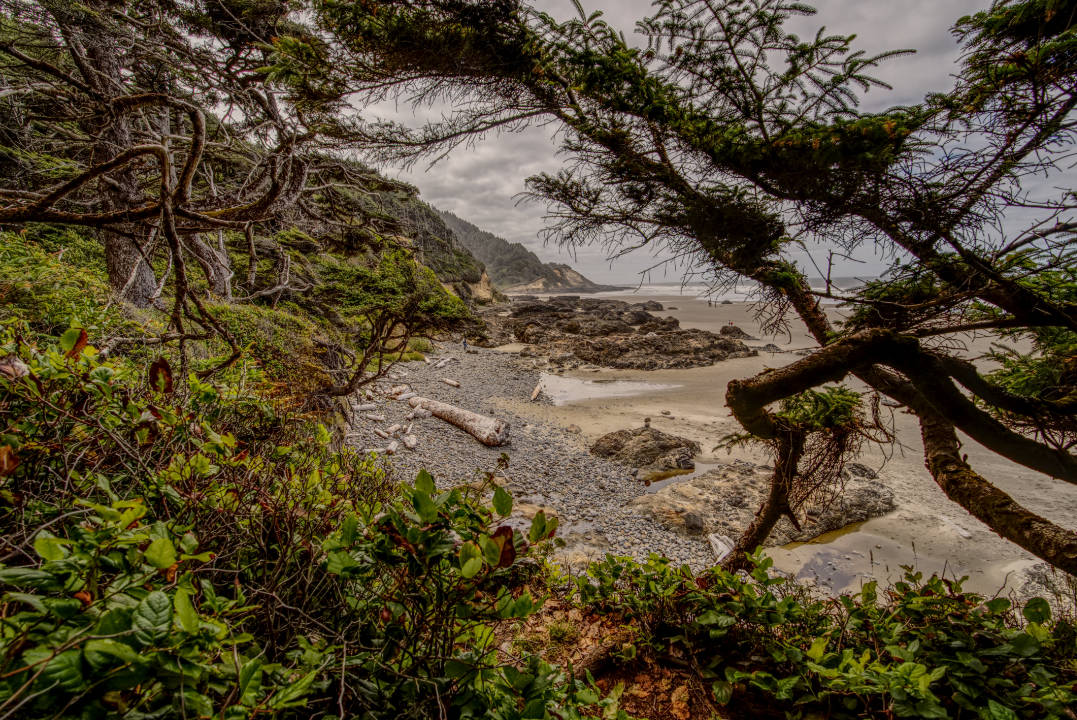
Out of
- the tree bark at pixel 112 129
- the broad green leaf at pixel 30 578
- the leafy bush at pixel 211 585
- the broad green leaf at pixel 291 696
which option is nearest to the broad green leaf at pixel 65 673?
the leafy bush at pixel 211 585

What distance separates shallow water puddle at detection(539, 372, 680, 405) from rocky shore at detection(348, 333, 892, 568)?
290 cm

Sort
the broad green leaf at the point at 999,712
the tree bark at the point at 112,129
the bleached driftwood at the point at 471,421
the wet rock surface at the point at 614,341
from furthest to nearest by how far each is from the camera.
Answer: the wet rock surface at the point at 614,341 < the bleached driftwood at the point at 471,421 < the tree bark at the point at 112,129 < the broad green leaf at the point at 999,712

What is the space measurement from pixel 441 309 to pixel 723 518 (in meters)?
6.05

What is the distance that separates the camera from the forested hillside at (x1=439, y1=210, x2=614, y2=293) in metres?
80.8

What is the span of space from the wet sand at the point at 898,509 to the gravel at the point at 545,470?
122cm

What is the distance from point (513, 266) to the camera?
81.9 m

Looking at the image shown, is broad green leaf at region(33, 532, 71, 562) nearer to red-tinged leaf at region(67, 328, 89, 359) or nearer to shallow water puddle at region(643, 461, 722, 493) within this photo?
red-tinged leaf at region(67, 328, 89, 359)

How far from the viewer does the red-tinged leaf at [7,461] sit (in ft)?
2.89

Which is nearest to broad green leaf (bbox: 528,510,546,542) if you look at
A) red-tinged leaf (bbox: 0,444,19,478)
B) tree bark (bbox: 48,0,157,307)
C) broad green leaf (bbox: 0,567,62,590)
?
broad green leaf (bbox: 0,567,62,590)

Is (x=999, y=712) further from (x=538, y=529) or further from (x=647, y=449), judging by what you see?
(x=647, y=449)

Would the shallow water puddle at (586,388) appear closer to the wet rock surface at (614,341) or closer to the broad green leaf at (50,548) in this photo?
the wet rock surface at (614,341)

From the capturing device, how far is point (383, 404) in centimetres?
1045

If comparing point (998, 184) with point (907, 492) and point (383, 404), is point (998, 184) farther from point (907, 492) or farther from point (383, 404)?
point (383, 404)

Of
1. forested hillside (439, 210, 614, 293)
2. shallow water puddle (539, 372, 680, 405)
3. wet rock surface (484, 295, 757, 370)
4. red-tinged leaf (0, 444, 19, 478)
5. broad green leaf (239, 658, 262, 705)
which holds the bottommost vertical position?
shallow water puddle (539, 372, 680, 405)
